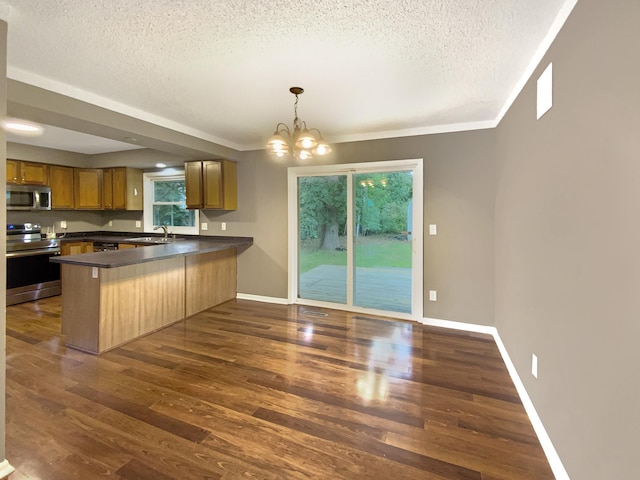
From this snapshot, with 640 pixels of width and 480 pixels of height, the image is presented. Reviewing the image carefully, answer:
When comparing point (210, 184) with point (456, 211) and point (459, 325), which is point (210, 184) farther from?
point (459, 325)

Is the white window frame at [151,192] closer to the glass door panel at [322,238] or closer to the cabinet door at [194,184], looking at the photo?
the cabinet door at [194,184]

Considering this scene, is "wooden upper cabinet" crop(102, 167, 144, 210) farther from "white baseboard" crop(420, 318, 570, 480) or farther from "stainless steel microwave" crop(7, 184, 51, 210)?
"white baseboard" crop(420, 318, 570, 480)

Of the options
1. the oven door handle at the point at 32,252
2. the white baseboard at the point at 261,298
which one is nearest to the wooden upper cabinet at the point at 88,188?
the oven door handle at the point at 32,252

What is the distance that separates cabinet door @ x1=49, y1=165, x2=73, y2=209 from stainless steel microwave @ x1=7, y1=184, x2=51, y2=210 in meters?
0.17

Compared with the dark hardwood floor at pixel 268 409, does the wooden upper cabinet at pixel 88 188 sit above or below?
above

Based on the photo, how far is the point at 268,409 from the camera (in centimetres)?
211

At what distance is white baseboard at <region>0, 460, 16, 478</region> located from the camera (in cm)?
156

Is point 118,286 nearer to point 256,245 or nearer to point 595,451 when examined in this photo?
point 256,245

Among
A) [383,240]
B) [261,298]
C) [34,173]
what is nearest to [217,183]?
[261,298]

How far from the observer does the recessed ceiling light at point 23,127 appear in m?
3.63

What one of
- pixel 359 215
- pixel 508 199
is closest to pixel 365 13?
pixel 508 199

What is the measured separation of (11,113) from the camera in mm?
2479

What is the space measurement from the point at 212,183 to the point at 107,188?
2.46 m

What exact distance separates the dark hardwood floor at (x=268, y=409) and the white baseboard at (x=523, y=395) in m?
0.05
